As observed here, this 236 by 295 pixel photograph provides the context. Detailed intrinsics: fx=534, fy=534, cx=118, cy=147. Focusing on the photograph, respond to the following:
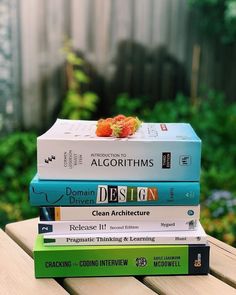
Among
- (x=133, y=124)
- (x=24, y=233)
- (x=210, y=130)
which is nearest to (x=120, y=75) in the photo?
(x=210, y=130)

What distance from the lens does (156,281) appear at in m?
1.22

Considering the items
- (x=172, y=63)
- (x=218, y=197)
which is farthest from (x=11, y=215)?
(x=172, y=63)

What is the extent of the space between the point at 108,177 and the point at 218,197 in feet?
6.18

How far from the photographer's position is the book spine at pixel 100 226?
1.24 m

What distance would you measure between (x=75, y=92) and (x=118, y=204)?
2.38m

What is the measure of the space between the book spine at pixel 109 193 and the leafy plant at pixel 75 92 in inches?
87.0

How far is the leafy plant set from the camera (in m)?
3.42

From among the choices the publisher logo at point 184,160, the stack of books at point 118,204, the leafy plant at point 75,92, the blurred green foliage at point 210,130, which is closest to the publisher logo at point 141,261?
the stack of books at point 118,204

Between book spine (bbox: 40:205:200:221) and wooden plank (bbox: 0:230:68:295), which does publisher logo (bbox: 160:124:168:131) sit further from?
wooden plank (bbox: 0:230:68:295)

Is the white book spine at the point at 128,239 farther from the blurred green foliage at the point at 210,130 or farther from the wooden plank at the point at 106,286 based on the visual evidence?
the blurred green foliage at the point at 210,130

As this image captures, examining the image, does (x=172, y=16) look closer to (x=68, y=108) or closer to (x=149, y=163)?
(x=68, y=108)

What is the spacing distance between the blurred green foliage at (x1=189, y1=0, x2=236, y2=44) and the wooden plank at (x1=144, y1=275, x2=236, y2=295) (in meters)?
2.69

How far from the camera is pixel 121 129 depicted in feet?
3.99

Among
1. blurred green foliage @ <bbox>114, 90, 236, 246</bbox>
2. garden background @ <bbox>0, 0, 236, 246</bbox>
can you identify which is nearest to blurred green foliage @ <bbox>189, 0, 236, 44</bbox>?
garden background @ <bbox>0, 0, 236, 246</bbox>
